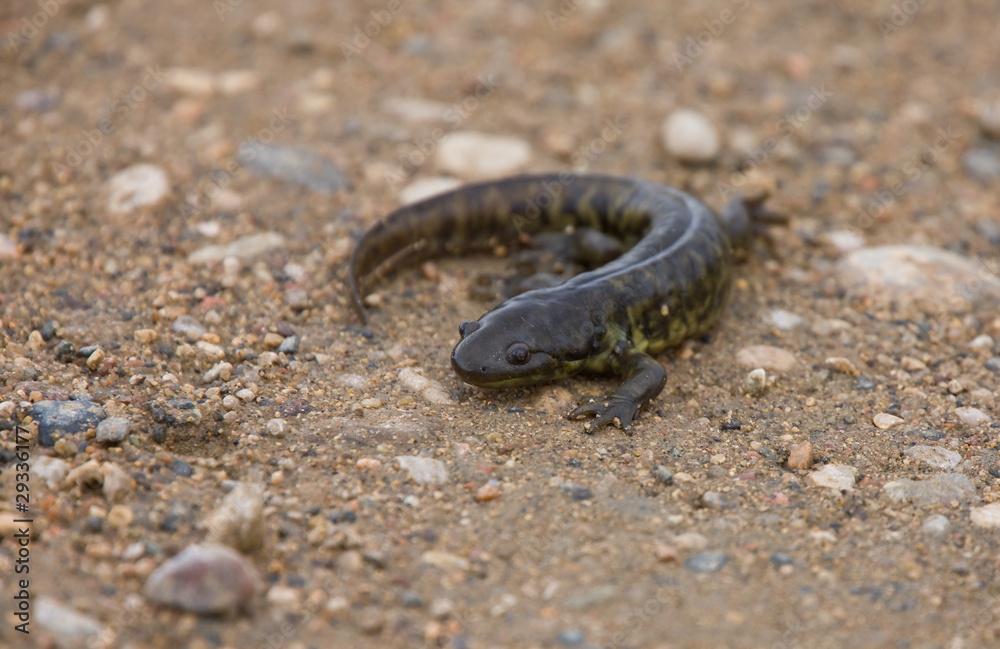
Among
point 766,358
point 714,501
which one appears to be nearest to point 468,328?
point 714,501

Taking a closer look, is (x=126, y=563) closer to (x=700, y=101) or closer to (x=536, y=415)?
(x=536, y=415)

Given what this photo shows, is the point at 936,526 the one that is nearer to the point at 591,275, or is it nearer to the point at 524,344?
the point at 524,344

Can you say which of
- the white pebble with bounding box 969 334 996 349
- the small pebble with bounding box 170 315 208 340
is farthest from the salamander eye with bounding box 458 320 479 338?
the white pebble with bounding box 969 334 996 349

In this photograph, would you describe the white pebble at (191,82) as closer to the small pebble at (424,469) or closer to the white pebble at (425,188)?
the white pebble at (425,188)

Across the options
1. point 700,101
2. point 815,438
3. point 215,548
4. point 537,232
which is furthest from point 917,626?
point 700,101

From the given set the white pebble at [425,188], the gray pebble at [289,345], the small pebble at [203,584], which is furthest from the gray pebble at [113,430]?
the white pebble at [425,188]

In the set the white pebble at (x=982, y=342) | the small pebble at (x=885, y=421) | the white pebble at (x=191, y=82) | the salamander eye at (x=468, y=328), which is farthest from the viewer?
the white pebble at (x=191, y=82)
